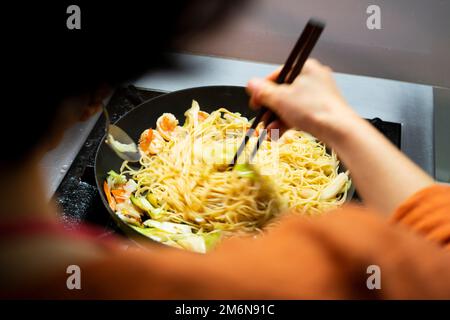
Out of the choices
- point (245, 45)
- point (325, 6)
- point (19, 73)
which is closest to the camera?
point (19, 73)

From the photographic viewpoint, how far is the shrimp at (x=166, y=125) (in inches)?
58.7

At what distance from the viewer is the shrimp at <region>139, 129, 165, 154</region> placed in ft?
4.81

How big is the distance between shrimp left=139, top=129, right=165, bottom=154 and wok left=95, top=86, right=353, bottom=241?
22mm

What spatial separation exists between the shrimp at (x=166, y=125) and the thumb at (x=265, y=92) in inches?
18.5

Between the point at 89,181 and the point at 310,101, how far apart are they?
72 cm

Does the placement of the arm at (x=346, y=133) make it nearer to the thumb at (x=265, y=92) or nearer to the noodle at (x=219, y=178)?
the thumb at (x=265, y=92)

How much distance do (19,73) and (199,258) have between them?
0.24 m

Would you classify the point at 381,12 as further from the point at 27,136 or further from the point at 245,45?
the point at 27,136

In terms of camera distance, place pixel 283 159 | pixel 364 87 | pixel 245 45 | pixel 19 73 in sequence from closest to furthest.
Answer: pixel 19 73, pixel 283 159, pixel 245 45, pixel 364 87

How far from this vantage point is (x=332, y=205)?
131cm

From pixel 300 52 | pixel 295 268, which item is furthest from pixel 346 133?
pixel 295 268

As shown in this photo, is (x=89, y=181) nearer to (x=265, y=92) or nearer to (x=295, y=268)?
(x=265, y=92)

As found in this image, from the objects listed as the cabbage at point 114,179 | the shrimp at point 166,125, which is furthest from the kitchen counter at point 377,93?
the cabbage at point 114,179

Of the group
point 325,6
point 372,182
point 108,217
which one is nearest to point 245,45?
point 325,6
